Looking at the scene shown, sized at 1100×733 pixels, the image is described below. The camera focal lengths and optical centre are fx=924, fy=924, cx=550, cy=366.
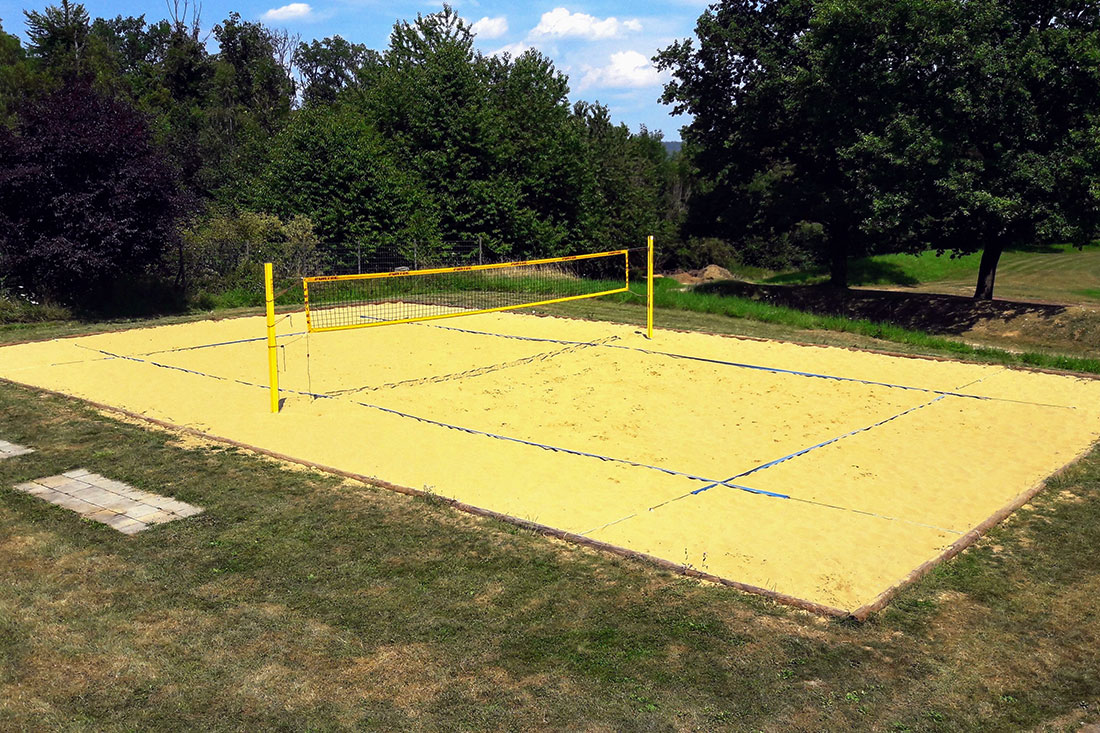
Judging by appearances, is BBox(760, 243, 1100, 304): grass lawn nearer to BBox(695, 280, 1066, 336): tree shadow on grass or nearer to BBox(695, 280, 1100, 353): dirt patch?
BBox(695, 280, 1066, 336): tree shadow on grass

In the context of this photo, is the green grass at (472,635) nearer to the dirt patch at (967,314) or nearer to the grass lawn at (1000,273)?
the dirt patch at (967,314)

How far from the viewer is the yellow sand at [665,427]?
8133mm

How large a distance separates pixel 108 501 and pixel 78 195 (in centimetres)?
1287

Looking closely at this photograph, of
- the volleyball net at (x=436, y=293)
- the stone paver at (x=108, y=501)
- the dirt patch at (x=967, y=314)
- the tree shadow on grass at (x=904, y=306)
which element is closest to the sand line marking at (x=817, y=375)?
the volleyball net at (x=436, y=293)

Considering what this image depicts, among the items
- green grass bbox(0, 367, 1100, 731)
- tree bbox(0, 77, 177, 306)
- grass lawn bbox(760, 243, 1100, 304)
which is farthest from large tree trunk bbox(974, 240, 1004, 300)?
tree bbox(0, 77, 177, 306)

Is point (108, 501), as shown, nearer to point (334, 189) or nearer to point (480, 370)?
point (480, 370)

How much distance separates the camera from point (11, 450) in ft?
34.7

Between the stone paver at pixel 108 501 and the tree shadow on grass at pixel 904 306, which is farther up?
the tree shadow on grass at pixel 904 306

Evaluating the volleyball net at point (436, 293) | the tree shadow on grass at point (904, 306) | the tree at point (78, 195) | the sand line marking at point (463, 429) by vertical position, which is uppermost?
the tree at point (78, 195)

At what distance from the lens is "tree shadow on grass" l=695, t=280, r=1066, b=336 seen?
2311cm

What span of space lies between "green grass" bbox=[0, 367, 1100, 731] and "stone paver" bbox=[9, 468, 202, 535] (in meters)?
0.22

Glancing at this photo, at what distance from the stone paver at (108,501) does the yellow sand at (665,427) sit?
1.84m

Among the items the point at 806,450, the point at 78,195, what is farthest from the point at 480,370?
the point at 78,195

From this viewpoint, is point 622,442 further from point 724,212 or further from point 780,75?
point 724,212
